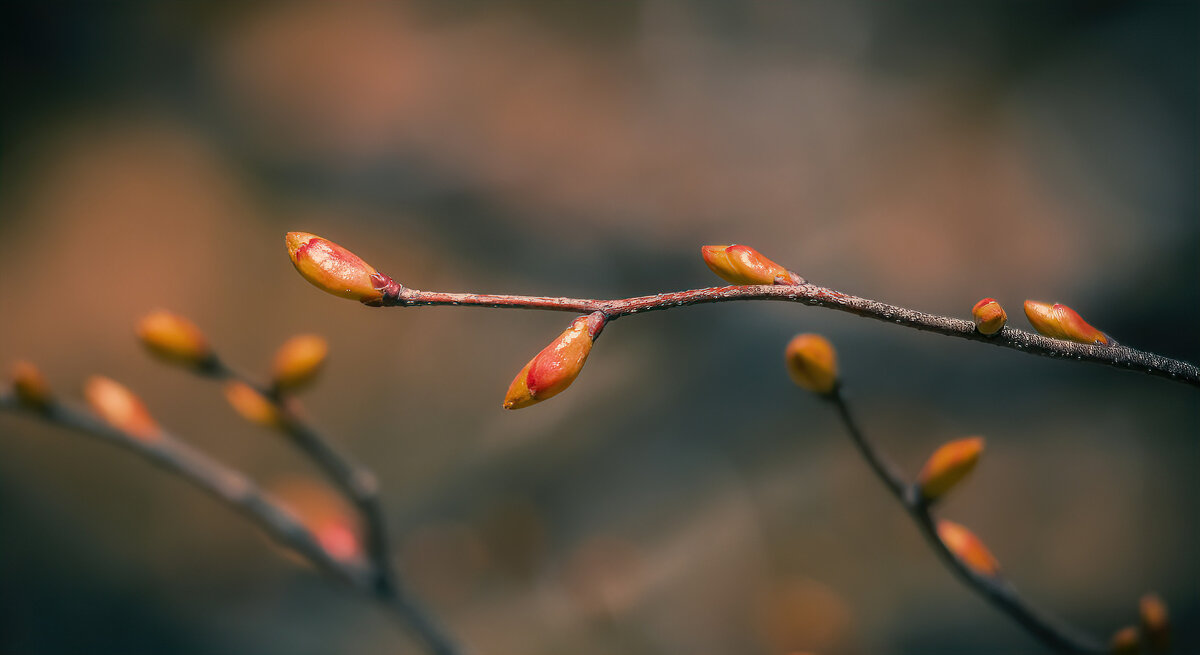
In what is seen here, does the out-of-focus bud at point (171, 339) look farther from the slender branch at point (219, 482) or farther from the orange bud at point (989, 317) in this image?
the orange bud at point (989, 317)

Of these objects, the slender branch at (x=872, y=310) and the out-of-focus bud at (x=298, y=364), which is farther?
the out-of-focus bud at (x=298, y=364)

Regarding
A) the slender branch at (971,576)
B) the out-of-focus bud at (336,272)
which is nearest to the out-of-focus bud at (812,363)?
the slender branch at (971,576)

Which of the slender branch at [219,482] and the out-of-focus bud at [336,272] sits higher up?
the slender branch at [219,482]

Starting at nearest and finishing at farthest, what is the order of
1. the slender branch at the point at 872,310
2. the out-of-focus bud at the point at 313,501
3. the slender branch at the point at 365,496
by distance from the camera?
1. the slender branch at the point at 872,310
2. the slender branch at the point at 365,496
3. the out-of-focus bud at the point at 313,501

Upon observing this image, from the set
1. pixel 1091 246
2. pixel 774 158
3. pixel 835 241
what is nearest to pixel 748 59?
pixel 774 158

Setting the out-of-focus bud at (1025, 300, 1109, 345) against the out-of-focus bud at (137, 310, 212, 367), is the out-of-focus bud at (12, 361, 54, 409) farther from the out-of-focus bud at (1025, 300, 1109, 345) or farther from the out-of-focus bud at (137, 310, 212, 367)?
the out-of-focus bud at (1025, 300, 1109, 345)

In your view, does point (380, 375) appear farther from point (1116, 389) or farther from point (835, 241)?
point (1116, 389)
